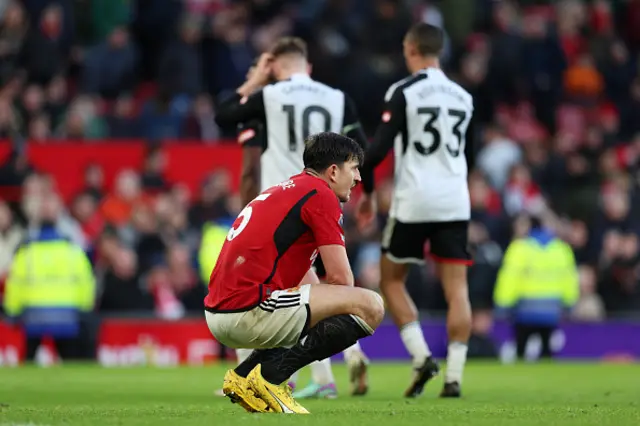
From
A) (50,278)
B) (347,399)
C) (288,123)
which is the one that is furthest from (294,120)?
(50,278)

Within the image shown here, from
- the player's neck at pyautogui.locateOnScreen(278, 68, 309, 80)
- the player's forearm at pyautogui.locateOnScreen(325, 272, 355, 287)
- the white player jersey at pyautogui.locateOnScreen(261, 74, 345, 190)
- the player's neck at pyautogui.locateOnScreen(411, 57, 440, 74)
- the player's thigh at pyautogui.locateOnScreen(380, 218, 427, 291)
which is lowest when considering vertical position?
the player's forearm at pyautogui.locateOnScreen(325, 272, 355, 287)

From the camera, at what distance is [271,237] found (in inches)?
301

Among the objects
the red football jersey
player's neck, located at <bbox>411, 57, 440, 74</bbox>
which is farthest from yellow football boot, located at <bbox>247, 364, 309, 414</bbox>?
player's neck, located at <bbox>411, 57, 440, 74</bbox>

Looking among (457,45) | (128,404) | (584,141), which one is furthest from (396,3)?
(128,404)

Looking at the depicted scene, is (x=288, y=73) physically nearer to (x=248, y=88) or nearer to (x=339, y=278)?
(x=248, y=88)

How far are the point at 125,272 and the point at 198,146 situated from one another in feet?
9.28

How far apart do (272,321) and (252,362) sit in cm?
26

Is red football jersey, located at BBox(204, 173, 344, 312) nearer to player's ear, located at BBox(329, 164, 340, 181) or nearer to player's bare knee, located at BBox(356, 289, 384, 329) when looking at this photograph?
player's ear, located at BBox(329, 164, 340, 181)

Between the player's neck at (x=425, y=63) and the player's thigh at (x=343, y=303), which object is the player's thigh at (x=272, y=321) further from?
the player's neck at (x=425, y=63)

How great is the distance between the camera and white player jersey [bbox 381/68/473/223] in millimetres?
10461

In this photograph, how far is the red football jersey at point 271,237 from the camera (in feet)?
25.0

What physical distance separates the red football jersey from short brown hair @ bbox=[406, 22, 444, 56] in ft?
10.3

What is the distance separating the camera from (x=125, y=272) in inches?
674

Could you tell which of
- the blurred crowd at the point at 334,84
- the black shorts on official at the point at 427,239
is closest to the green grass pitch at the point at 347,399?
the black shorts on official at the point at 427,239
